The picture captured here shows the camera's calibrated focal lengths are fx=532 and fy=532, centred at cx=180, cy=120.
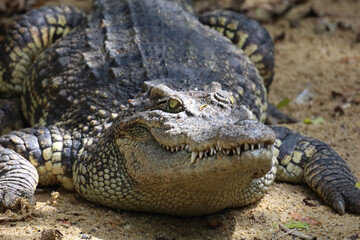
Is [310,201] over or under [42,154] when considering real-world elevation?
under

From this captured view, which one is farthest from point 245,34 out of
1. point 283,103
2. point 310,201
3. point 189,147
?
point 189,147

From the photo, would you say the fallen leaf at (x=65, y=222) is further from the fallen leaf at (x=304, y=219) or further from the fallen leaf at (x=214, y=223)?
the fallen leaf at (x=304, y=219)

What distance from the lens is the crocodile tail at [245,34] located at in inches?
231

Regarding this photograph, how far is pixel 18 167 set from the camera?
419 centimetres

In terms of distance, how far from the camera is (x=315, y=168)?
14.6ft

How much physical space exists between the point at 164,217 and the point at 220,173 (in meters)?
0.94

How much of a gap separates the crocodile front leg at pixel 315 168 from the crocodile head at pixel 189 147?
0.72m

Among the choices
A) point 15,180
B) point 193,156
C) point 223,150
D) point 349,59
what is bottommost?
point 15,180

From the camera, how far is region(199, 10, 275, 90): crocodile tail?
586 centimetres

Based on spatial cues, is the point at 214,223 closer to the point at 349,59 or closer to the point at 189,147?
the point at 189,147

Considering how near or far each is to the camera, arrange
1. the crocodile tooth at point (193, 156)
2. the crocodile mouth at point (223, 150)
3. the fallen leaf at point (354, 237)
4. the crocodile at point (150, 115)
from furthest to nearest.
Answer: the fallen leaf at point (354, 237) → the crocodile at point (150, 115) → the crocodile tooth at point (193, 156) → the crocodile mouth at point (223, 150)

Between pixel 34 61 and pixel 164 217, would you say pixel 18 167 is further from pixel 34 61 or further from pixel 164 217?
pixel 34 61

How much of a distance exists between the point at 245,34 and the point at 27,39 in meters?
2.37

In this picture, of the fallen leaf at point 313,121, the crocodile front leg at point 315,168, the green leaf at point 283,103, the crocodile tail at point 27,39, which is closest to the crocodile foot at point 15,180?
the crocodile tail at point 27,39
